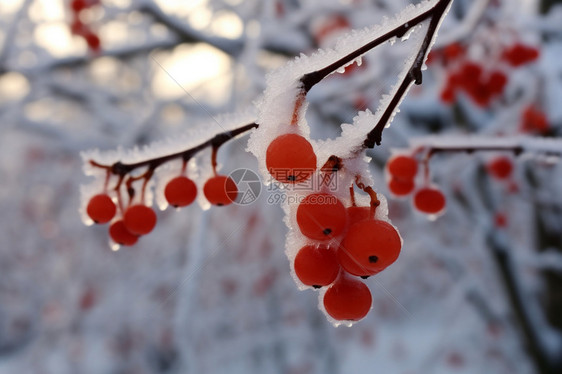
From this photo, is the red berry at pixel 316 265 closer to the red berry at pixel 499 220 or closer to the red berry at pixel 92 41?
the red berry at pixel 499 220

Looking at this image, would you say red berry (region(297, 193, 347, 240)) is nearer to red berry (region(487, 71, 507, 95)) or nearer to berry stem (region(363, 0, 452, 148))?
berry stem (region(363, 0, 452, 148))

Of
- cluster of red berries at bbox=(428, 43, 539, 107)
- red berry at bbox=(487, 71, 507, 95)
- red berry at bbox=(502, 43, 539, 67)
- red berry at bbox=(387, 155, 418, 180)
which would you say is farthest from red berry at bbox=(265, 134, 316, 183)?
red berry at bbox=(502, 43, 539, 67)

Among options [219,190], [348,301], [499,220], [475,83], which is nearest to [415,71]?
[348,301]

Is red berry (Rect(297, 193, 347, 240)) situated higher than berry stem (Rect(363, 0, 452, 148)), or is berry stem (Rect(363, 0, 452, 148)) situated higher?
berry stem (Rect(363, 0, 452, 148))

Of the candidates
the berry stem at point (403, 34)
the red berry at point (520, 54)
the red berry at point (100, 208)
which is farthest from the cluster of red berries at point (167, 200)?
the red berry at point (520, 54)

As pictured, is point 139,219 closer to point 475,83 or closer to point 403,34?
point 403,34

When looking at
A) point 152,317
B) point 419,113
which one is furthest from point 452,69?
point 152,317
